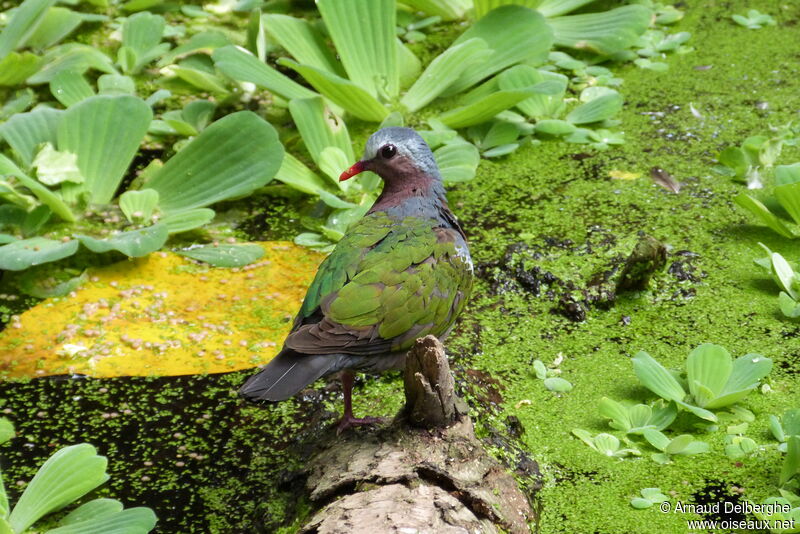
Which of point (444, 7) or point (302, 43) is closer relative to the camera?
point (302, 43)

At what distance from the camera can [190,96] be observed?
346 cm

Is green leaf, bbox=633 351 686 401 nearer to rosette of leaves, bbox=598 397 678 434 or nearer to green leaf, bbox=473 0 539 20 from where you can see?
rosette of leaves, bbox=598 397 678 434

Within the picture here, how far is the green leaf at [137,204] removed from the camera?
2.78 m

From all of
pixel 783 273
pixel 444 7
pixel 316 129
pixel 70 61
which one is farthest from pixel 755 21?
pixel 70 61

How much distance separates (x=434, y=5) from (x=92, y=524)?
8.42 ft

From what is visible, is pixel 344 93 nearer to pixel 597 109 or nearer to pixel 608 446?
pixel 597 109

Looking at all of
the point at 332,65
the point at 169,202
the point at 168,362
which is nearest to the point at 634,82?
the point at 332,65

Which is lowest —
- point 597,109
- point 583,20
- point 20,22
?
point 597,109

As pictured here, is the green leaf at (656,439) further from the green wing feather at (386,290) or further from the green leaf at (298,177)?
the green leaf at (298,177)

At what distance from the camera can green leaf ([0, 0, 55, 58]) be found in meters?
3.22

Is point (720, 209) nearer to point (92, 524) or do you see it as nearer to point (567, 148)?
point (567, 148)

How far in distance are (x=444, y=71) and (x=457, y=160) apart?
45cm

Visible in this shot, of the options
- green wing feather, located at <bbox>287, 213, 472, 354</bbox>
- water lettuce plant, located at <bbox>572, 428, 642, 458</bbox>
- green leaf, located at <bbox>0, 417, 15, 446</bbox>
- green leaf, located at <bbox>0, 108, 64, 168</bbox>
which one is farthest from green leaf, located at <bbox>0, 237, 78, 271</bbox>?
water lettuce plant, located at <bbox>572, 428, 642, 458</bbox>

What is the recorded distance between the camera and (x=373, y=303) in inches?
73.4
